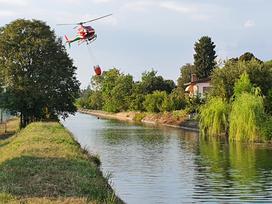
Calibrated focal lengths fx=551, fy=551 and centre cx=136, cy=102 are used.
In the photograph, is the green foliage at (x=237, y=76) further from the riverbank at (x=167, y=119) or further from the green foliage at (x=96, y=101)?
the green foliage at (x=96, y=101)

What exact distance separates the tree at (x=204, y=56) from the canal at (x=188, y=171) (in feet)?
199

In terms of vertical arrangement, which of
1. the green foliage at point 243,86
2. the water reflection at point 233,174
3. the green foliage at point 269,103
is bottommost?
the water reflection at point 233,174

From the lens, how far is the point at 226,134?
46.8m

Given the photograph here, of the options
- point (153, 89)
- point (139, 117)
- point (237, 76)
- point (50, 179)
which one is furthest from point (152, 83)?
point (50, 179)

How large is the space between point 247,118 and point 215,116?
18.7ft

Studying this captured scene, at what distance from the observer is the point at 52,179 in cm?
1403

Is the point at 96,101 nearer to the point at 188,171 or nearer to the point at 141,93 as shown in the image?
the point at 141,93

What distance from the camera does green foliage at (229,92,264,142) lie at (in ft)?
134

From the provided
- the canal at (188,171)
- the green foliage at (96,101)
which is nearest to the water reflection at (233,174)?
the canal at (188,171)

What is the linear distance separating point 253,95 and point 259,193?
82.4ft

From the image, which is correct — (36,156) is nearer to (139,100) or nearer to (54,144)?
(54,144)

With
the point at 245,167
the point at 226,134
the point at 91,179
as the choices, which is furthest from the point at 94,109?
the point at 91,179

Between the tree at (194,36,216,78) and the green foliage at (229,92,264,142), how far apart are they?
5691cm

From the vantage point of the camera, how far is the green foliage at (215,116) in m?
46.3
